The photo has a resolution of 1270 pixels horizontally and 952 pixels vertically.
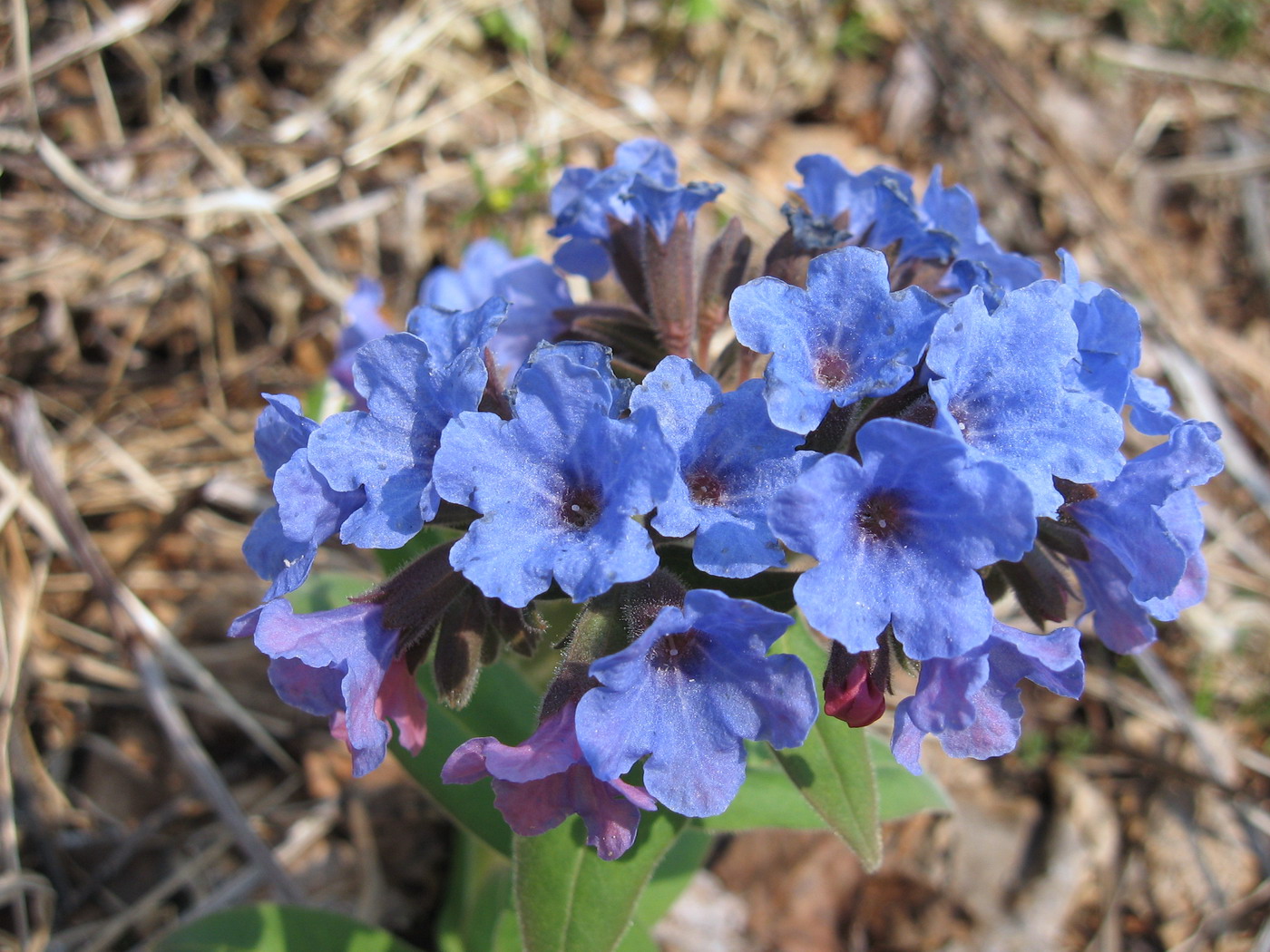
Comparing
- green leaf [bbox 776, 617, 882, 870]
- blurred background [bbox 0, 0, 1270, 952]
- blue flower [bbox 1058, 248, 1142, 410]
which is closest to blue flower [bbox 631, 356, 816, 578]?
green leaf [bbox 776, 617, 882, 870]

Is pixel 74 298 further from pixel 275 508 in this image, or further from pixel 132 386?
pixel 275 508

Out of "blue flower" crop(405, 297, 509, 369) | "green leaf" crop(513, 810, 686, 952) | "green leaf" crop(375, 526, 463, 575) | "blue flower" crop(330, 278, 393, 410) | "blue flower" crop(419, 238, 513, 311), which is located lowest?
"green leaf" crop(513, 810, 686, 952)

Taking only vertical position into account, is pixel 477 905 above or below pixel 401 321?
below

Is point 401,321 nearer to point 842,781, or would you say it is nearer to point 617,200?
point 617,200

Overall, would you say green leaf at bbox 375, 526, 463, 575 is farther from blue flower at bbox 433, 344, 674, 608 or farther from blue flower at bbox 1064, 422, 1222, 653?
blue flower at bbox 1064, 422, 1222, 653

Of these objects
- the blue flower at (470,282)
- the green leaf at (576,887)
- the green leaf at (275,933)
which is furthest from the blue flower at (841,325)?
the green leaf at (275,933)

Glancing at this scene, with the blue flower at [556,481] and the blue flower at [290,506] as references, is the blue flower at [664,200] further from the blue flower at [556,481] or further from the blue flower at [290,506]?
the blue flower at [290,506]

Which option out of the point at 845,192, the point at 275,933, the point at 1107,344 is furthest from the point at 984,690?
the point at 275,933
